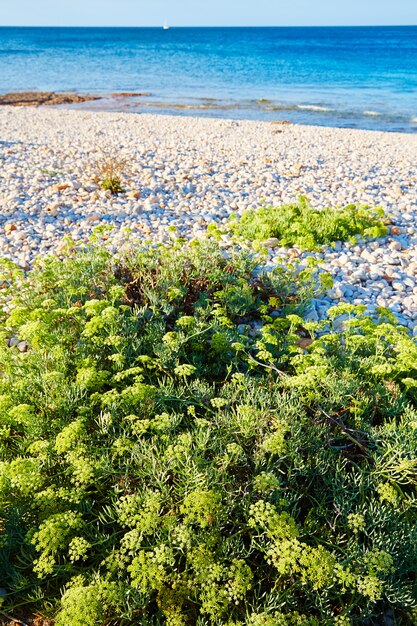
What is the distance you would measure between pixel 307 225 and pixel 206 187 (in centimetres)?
307

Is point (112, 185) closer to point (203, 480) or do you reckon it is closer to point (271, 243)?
point (271, 243)

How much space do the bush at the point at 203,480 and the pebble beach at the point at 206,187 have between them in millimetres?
1731

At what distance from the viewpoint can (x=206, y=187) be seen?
945 cm

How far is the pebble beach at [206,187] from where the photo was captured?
6.54 meters

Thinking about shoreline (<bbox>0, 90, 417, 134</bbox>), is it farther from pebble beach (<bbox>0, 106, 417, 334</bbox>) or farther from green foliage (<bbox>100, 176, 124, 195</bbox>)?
green foliage (<bbox>100, 176, 124, 195</bbox>)

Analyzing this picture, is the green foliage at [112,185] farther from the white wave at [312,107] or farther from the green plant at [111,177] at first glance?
the white wave at [312,107]

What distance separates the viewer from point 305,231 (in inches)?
275

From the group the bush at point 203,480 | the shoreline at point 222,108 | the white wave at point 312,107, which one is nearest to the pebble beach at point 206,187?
the bush at point 203,480

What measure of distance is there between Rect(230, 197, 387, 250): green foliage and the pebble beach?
0.71 feet

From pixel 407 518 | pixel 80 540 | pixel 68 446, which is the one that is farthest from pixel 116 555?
pixel 407 518

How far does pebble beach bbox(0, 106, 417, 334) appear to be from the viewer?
21.4 feet

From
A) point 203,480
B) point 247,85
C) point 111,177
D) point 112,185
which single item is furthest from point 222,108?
point 203,480

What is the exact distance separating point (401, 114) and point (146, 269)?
68.3ft

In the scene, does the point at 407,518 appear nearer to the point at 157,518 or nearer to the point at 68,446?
the point at 157,518
